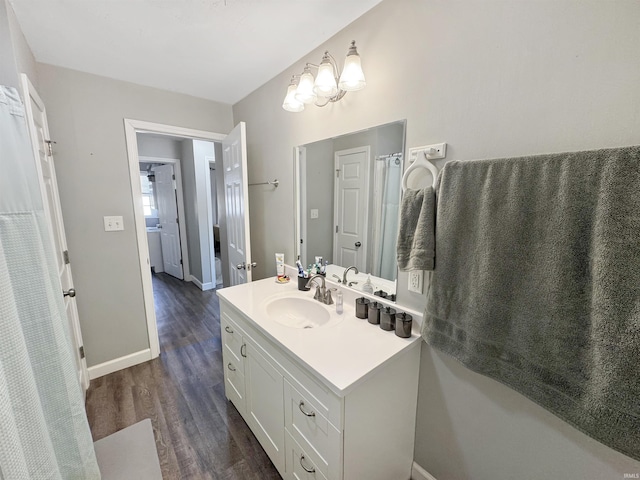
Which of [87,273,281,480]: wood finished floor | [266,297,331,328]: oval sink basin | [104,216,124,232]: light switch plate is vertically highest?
[104,216,124,232]: light switch plate

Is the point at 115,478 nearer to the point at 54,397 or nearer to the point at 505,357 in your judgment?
the point at 54,397

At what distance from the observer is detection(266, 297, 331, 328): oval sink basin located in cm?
153

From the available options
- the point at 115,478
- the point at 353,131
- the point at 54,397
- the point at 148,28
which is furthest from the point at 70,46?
the point at 115,478

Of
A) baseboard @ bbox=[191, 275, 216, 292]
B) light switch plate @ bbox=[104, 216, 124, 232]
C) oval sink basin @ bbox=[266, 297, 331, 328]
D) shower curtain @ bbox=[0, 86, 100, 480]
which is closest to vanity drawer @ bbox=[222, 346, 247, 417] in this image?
oval sink basin @ bbox=[266, 297, 331, 328]

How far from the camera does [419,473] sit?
4.17 feet

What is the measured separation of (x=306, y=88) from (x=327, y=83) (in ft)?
0.61

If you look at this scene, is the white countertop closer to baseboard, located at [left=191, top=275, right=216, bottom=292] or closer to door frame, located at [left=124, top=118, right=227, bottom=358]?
door frame, located at [left=124, top=118, right=227, bottom=358]

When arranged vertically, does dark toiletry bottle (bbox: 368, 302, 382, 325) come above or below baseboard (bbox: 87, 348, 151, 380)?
above

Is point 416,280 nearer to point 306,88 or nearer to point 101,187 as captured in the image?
point 306,88

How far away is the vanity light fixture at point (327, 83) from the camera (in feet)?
3.92

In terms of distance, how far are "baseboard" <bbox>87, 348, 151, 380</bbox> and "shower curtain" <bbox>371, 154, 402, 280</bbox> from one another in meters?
2.21

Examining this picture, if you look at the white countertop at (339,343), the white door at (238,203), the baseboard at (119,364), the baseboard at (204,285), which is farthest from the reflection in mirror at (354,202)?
the baseboard at (204,285)

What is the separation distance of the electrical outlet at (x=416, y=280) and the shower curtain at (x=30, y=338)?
1.31 meters

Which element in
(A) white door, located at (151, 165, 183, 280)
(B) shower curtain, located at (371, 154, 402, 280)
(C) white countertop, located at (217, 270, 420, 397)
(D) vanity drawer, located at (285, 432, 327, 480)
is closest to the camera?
(C) white countertop, located at (217, 270, 420, 397)
